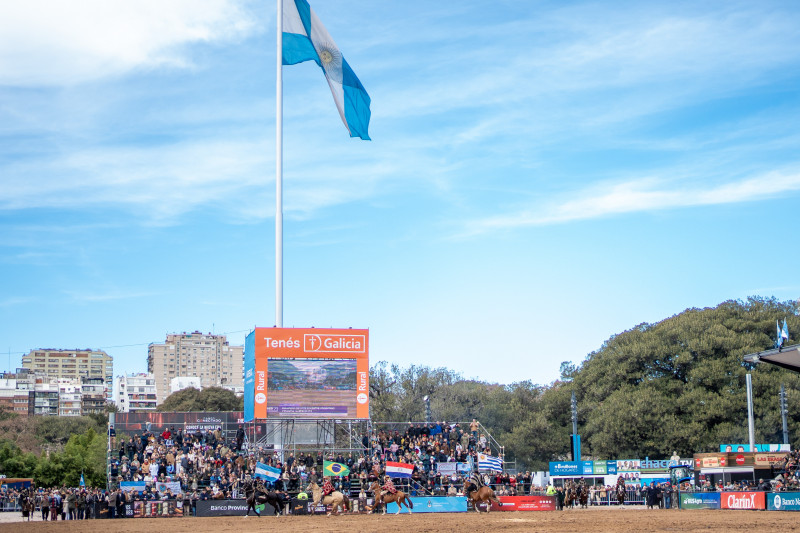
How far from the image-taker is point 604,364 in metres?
81.2

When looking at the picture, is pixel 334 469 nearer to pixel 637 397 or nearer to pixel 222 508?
pixel 222 508

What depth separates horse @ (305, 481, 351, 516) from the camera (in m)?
42.7

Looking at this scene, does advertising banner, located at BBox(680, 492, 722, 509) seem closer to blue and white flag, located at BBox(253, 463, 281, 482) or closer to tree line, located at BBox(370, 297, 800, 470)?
blue and white flag, located at BBox(253, 463, 281, 482)

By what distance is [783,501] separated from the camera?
137 ft

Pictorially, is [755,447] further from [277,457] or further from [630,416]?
[277,457]

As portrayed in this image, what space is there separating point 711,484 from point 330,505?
2470cm

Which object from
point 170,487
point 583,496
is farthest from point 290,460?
point 583,496

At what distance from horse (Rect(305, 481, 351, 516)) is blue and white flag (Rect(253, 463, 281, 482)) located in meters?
2.06

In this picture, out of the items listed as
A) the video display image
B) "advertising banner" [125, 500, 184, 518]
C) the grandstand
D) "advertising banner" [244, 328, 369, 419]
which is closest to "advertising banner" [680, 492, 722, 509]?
the grandstand

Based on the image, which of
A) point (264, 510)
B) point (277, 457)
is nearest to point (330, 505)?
point (264, 510)

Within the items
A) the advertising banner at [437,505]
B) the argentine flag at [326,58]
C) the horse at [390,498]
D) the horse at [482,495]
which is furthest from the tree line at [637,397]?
the argentine flag at [326,58]

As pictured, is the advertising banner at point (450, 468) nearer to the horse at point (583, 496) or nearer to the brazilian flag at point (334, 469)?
the brazilian flag at point (334, 469)

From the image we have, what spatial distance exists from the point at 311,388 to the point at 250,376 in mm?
3628

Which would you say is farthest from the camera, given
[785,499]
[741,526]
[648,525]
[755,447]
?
[755,447]
